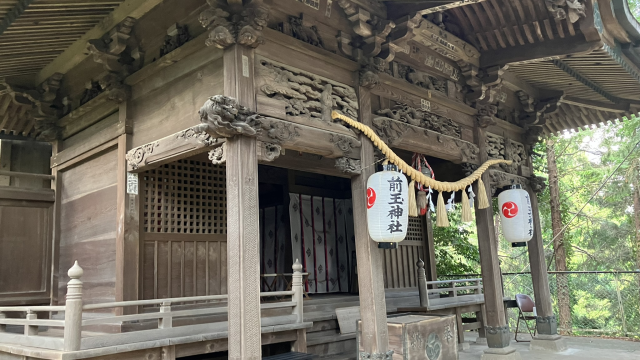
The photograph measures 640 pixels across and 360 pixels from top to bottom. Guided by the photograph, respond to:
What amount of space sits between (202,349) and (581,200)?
855 inches

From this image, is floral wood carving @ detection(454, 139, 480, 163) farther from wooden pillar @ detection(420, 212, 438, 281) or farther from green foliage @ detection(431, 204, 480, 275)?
green foliage @ detection(431, 204, 480, 275)

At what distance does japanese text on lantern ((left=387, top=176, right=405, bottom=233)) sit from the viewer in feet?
16.9

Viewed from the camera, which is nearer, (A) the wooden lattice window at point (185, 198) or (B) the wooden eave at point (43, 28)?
(B) the wooden eave at point (43, 28)

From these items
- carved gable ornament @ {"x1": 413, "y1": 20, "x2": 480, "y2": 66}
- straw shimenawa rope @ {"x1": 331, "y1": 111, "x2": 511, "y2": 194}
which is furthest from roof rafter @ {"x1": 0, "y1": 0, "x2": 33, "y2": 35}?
carved gable ornament @ {"x1": 413, "y1": 20, "x2": 480, "y2": 66}

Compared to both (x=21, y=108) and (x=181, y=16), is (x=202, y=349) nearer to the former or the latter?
(x=181, y=16)

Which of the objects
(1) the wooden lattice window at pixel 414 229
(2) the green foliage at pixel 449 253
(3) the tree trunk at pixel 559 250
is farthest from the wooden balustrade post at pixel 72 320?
(3) the tree trunk at pixel 559 250

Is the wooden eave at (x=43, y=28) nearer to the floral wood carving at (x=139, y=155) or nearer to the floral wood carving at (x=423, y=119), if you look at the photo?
the floral wood carving at (x=139, y=155)

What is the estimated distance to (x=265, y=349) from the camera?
6.45 meters

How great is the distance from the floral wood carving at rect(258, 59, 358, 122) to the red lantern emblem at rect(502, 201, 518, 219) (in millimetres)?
3680

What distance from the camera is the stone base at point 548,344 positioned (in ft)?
26.5

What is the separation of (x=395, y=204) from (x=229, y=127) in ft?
6.85

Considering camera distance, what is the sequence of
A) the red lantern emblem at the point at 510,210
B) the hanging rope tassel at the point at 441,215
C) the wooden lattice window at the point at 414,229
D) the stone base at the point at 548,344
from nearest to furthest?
the hanging rope tassel at the point at 441,215
the red lantern emblem at the point at 510,210
the stone base at the point at 548,344
the wooden lattice window at the point at 414,229

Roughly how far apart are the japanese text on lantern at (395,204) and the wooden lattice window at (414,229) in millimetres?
5704

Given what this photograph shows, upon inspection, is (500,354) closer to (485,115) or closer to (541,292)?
(541,292)
